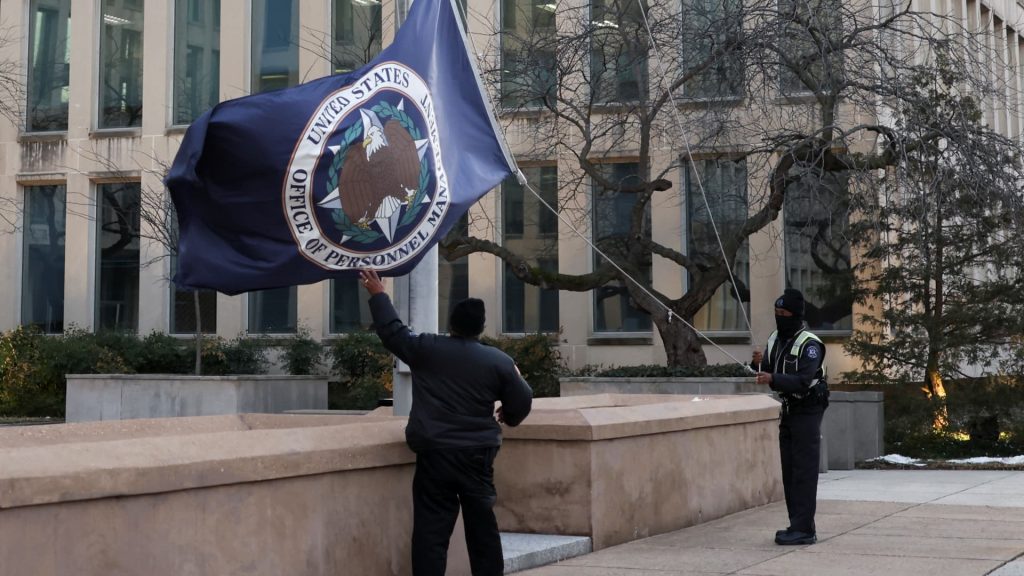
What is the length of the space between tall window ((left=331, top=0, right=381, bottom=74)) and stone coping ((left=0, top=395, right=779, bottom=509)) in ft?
56.2

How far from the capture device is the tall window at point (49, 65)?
100 ft

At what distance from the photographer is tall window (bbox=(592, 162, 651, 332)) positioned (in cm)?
2516

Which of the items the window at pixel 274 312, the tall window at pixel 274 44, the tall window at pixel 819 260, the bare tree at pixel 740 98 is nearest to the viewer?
the bare tree at pixel 740 98

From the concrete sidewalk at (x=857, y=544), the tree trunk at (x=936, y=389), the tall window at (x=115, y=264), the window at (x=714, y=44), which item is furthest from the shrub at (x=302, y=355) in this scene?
the concrete sidewalk at (x=857, y=544)

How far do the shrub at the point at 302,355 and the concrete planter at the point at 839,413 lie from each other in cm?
858

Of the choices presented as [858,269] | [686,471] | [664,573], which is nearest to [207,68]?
[858,269]

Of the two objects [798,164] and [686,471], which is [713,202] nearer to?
[798,164]

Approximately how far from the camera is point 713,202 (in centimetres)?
2341

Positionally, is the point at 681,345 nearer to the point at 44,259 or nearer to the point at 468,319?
the point at 468,319

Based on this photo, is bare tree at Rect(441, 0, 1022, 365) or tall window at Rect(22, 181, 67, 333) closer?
bare tree at Rect(441, 0, 1022, 365)

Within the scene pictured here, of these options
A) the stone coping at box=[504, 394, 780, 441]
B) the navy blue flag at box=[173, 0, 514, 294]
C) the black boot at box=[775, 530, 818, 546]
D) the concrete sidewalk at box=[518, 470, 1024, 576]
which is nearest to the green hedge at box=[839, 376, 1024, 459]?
the concrete sidewalk at box=[518, 470, 1024, 576]

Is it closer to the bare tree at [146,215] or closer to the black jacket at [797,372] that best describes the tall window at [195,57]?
the bare tree at [146,215]

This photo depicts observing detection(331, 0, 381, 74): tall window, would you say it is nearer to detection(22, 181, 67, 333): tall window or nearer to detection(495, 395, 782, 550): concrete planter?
detection(22, 181, 67, 333): tall window

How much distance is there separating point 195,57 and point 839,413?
17341 mm
